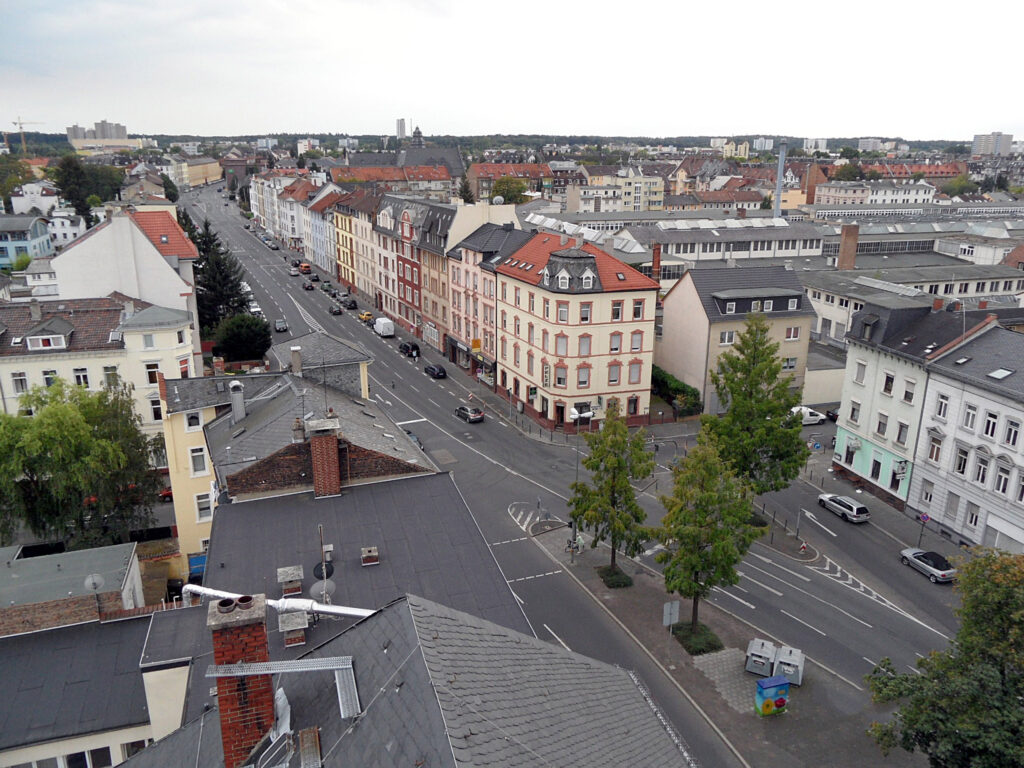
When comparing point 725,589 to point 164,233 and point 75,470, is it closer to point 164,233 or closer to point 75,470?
point 75,470

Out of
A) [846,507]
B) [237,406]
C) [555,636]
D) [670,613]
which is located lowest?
[555,636]

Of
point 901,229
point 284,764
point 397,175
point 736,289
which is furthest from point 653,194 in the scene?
point 284,764

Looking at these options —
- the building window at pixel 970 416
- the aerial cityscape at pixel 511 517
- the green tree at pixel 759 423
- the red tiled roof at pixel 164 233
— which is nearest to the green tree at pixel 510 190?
the aerial cityscape at pixel 511 517

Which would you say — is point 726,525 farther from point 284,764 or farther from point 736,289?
point 736,289

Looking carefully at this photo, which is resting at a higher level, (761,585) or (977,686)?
(977,686)

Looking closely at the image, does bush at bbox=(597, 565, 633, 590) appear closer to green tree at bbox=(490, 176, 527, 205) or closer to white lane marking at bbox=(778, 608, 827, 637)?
white lane marking at bbox=(778, 608, 827, 637)

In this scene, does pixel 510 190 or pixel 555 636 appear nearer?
pixel 555 636

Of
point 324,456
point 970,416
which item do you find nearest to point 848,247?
point 970,416

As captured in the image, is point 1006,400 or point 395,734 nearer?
point 395,734

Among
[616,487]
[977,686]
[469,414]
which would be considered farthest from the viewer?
[469,414]
